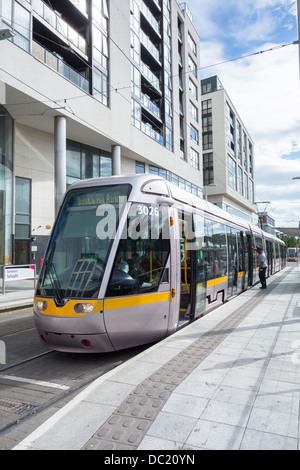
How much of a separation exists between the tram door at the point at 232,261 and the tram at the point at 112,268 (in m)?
4.53

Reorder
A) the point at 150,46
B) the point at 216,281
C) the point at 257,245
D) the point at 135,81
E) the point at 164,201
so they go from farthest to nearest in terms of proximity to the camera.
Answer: the point at 150,46 → the point at 135,81 → the point at 257,245 → the point at 216,281 → the point at 164,201

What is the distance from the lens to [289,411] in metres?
3.20

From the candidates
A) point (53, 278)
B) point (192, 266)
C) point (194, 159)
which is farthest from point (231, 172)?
point (53, 278)

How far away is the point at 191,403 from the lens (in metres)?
3.40

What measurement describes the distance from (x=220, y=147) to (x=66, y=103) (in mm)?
36677

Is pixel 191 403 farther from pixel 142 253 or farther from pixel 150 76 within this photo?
pixel 150 76

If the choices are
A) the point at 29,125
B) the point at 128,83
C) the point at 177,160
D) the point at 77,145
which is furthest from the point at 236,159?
the point at 29,125

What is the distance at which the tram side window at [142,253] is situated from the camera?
5.14 meters

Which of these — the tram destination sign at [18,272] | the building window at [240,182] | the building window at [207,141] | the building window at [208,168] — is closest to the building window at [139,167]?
the tram destination sign at [18,272]

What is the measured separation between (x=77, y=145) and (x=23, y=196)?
17.8ft

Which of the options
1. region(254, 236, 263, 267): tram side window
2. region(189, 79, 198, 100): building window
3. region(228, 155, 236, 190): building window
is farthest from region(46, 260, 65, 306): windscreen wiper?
region(228, 155, 236, 190): building window

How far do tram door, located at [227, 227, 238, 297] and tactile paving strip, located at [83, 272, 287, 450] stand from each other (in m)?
5.36

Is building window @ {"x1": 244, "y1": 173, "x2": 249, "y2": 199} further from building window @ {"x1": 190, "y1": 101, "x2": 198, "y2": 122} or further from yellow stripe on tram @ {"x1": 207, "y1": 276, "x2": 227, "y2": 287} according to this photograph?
yellow stripe on tram @ {"x1": 207, "y1": 276, "x2": 227, "y2": 287}
